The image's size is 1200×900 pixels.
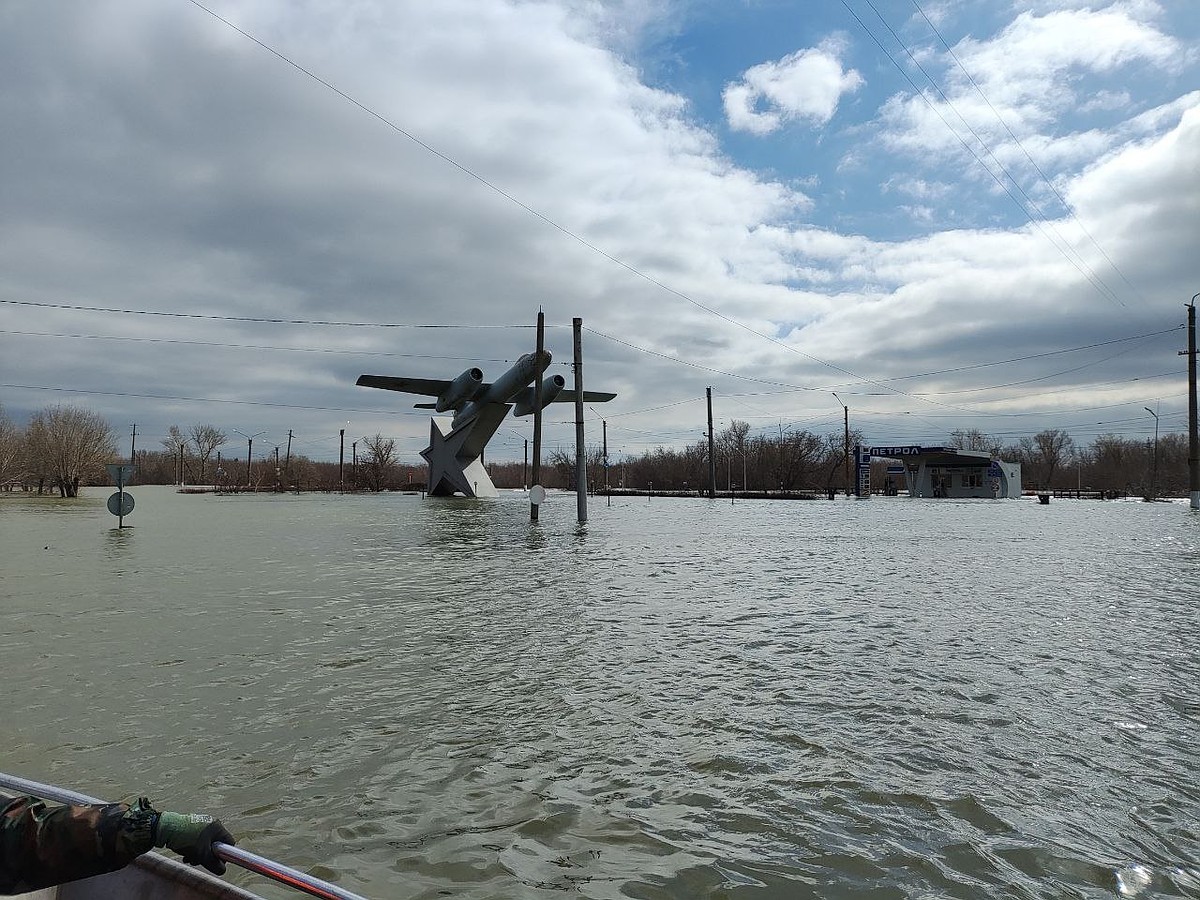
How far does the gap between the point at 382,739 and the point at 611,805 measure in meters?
1.75

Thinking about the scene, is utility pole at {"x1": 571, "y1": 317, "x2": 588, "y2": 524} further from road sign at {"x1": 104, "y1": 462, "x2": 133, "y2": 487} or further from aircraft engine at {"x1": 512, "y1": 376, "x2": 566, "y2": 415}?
road sign at {"x1": 104, "y1": 462, "x2": 133, "y2": 487}

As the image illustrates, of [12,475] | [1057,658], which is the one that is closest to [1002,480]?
[1057,658]

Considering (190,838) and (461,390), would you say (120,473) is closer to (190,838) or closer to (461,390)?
(461,390)

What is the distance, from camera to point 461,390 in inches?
1700

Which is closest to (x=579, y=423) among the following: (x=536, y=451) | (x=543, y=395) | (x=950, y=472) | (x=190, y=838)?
(x=536, y=451)

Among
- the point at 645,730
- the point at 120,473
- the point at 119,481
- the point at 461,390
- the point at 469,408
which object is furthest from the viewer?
the point at 469,408

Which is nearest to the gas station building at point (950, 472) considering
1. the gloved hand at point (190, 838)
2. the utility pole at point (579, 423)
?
the utility pole at point (579, 423)

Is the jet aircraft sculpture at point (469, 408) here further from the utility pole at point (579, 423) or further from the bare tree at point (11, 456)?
the bare tree at point (11, 456)

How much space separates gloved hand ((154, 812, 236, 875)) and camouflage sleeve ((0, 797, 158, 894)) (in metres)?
0.04

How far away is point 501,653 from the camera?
669 centimetres

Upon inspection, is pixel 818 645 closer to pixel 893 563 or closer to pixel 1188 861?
pixel 1188 861

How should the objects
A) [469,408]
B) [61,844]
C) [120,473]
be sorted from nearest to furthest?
[61,844]
[120,473]
[469,408]

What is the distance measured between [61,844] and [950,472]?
7264 cm

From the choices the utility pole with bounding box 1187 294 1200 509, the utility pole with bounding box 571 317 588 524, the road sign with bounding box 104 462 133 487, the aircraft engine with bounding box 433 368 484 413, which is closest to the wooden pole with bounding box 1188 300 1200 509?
the utility pole with bounding box 1187 294 1200 509
